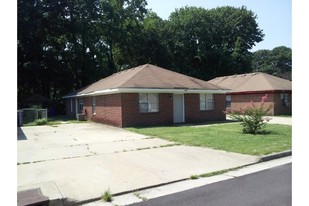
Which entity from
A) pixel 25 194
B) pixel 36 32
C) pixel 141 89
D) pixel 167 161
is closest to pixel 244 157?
pixel 167 161

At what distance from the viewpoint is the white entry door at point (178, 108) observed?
21625mm

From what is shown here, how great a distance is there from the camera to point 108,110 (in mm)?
21531

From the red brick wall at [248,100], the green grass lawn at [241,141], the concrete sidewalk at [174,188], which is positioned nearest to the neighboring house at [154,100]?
the green grass lawn at [241,141]

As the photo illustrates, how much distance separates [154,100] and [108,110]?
10.8 feet

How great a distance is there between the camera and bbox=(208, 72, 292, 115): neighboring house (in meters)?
29.1

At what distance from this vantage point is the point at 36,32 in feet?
117

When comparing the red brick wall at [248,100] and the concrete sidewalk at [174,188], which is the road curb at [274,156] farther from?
the red brick wall at [248,100]

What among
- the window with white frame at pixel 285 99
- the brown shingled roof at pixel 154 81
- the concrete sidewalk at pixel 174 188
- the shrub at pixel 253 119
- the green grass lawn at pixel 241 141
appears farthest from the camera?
the window with white frame at pixel 285 99

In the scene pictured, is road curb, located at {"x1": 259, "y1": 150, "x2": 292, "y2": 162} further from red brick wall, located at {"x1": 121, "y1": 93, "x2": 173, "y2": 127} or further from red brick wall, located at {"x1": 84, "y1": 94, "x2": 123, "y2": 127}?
red brick wall, located at {"x1": 84, "y1": 94, "x2": 123, "y2": 127}

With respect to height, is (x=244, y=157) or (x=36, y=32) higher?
(x=36, y=32)

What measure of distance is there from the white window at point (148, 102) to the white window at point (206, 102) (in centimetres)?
412
